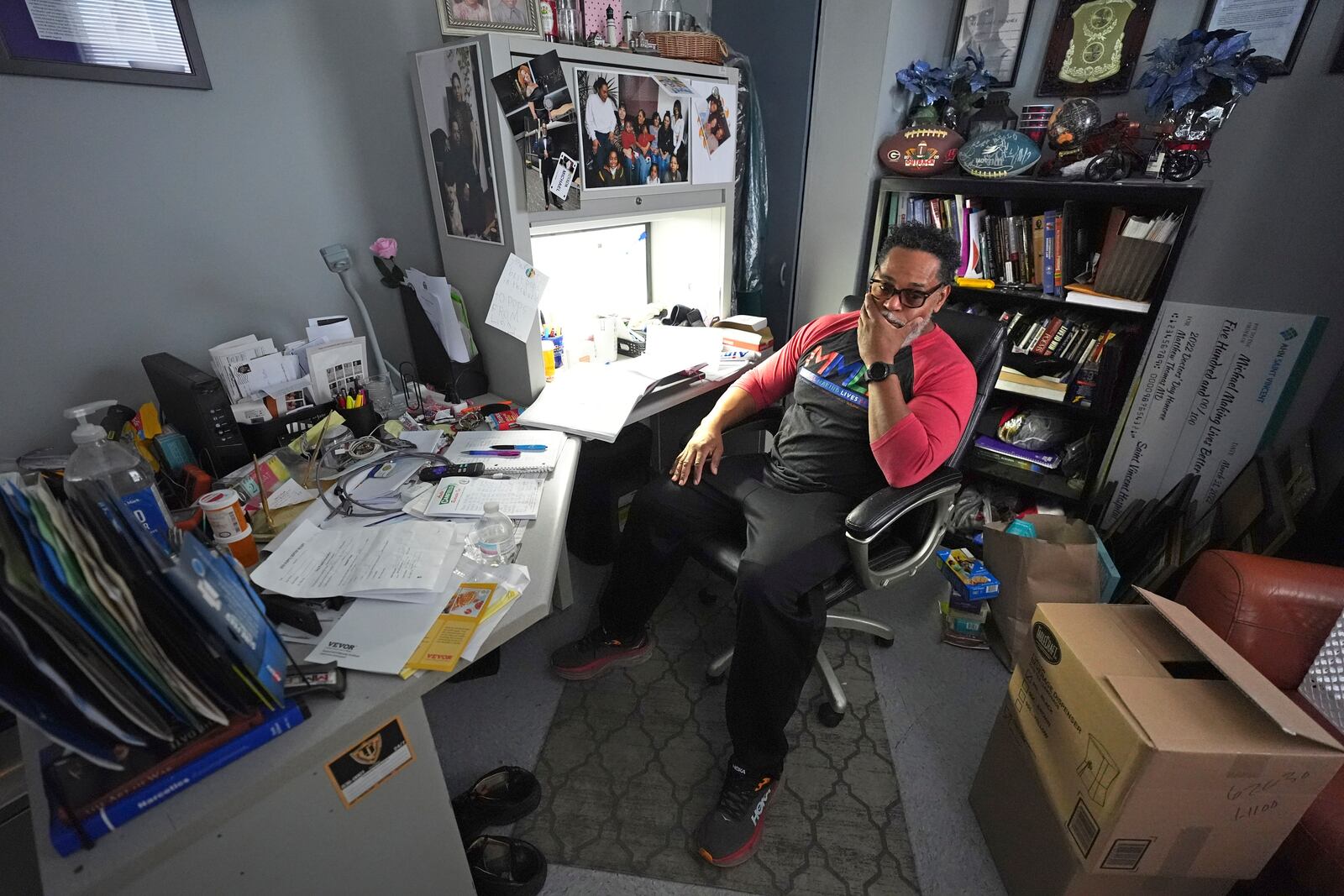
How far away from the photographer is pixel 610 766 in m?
1.50

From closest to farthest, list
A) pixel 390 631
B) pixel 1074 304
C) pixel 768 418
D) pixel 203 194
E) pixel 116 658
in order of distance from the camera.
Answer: pixel 116 658
pixel 390 631
pixel 203 194
pixel 768 418
pixel 1074 304

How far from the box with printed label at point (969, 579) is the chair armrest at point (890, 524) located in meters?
0.49

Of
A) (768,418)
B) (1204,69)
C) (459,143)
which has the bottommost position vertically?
(768,418)

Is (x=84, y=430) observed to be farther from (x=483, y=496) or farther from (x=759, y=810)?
(x=759, y=810)

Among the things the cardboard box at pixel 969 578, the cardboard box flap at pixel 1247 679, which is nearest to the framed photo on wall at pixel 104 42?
the cardboard box flap at pixel 1247 679

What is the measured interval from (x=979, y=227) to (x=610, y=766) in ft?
6.76

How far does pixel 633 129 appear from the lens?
169 cm

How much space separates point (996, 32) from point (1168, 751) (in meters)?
2.28

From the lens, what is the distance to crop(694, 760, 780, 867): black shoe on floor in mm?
1294

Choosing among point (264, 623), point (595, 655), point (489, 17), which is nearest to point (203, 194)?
point (489, 17)

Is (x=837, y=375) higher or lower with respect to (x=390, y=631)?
higher

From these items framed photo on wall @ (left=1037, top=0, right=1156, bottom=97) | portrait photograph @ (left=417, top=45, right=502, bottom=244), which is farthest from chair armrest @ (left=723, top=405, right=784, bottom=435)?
framed photo on wall @ (left=1037, top=0, right=1156, bottom=97)

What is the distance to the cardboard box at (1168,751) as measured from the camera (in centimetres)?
89

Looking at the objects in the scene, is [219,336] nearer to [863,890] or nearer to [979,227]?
[863,890]
